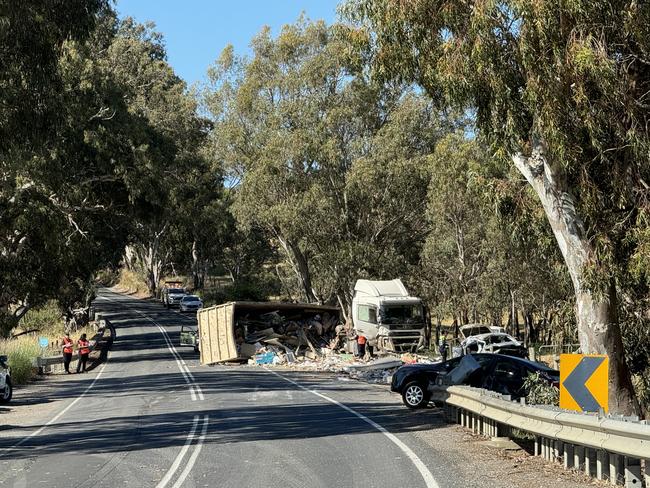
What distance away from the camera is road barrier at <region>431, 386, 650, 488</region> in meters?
9.22

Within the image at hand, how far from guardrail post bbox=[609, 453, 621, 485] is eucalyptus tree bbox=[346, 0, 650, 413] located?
5164 mm

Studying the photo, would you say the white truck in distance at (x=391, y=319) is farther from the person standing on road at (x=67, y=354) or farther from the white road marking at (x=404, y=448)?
the white road marking at (x=404, y=448)

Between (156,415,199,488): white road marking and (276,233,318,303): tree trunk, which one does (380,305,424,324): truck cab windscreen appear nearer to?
(276,233,318,303): tree trunk

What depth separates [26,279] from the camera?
43.2 m

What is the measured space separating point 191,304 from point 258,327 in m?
33.4

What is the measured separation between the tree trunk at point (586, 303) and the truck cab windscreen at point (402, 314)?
25.0 metres

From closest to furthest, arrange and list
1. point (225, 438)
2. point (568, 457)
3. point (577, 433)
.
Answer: point (577, 433) → point (568, 457) → point (225, 438)

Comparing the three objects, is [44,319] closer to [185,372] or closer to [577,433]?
[185,372]

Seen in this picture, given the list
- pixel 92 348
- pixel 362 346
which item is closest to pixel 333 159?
pixel 362 346

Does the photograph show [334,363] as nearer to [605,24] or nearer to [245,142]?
[245,142]

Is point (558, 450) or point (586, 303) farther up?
point (586, 303)

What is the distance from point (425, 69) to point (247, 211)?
34.5 metres

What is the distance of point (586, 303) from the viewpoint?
15891 mm

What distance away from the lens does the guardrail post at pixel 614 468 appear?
33.4ft
